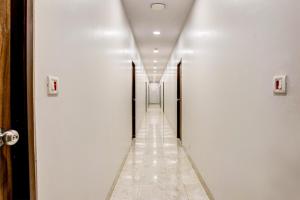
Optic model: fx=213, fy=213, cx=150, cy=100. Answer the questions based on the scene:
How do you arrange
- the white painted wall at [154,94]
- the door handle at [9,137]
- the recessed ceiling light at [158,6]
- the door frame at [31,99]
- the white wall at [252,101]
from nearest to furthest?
the door handle at [9,137] → the door frame at [31,99] → the white wall at [252,101] → the recessed ceiling light at [158,6] → the white painted wall at [154,94]

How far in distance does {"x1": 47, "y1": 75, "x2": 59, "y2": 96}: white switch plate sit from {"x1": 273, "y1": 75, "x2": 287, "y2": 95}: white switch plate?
1.28 metres

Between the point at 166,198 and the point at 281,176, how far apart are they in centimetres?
170

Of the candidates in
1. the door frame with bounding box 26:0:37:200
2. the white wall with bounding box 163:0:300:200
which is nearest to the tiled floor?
the white wall with bounding box 163:0:300:200

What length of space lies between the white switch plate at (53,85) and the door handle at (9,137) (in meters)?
0.34

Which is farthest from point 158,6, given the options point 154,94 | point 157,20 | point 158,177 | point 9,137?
point 154,94

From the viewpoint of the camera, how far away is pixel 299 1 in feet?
3.40

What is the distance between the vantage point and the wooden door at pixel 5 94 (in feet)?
2.84

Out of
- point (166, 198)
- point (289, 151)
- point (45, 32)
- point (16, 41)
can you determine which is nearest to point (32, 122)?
point (16, 41)

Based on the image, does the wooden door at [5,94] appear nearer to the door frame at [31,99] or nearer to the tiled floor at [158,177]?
the door frame at [31,99]

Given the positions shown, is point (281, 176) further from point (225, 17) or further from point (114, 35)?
point (114, 35)

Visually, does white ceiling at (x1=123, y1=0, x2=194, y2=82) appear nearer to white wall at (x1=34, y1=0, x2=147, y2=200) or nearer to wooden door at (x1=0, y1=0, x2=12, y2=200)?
white wall at (x1=34, y1=0, x2=147, y2=200)

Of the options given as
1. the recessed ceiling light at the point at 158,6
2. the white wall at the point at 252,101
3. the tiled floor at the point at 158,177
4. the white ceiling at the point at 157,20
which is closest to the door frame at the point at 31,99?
the white wall at the point at 252,101

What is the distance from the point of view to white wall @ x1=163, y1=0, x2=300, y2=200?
111 cm

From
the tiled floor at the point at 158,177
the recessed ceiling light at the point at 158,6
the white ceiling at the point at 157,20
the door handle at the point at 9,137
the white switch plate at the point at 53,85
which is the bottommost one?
the tiled floor at the point at 158,177
